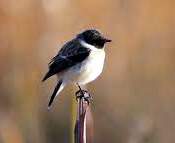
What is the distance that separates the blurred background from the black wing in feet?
1.91

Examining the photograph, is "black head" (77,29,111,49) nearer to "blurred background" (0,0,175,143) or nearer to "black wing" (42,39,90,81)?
"black wing" (42,39,90,81)

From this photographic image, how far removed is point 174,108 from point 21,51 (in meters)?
A: 1.51

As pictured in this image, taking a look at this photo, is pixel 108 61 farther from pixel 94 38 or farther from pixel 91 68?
pixel 91 68

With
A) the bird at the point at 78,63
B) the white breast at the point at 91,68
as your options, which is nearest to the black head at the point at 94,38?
the bird at the point at 78,63

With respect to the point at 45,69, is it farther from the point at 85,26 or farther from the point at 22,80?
the point at 22,80

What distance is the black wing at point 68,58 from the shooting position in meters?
4.76

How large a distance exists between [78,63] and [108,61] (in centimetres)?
187

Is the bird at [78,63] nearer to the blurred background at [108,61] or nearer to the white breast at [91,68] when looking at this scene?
the white breast at [91,68]

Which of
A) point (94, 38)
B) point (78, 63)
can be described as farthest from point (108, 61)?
point (78, 63)

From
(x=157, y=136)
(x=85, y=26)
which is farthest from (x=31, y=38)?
(x=157, y=136)

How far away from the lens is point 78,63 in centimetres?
482

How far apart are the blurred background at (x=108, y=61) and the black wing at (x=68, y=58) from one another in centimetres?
58

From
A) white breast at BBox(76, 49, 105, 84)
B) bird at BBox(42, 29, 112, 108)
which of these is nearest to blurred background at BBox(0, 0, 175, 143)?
bird at BBox(42, 29, 112, 108)

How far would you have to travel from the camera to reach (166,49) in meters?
6.74
